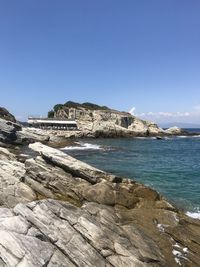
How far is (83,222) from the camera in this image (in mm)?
21031

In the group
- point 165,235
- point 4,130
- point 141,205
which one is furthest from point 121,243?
point 4,130

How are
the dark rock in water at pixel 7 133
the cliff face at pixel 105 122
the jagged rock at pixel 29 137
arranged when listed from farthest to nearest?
the cliff face at pixel 105 122, the jagged rock at pixel 29 137, the dark rock in water at pixel 7 133

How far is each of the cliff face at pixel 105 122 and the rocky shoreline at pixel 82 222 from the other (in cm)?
10731

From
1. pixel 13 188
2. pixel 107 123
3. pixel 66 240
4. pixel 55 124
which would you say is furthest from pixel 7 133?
pixel 66 240

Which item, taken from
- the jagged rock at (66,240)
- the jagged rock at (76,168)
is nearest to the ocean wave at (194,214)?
the jagged rock at (76,168)

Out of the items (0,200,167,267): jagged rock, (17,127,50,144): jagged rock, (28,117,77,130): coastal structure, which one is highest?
(28,117,77,130): coastal structure

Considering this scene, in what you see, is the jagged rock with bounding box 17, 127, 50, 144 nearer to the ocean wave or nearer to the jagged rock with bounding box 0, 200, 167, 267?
the ocean wave

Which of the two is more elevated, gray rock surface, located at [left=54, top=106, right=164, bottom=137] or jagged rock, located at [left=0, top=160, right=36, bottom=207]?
gray rock surface, located at [left=54, top=106, right=164, bottom=137]

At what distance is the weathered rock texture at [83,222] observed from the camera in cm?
1800

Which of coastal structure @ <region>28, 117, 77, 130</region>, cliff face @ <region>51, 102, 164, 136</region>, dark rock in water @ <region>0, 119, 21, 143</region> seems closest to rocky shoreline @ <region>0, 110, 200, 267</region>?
dark rock in water @ <region>0, 119, 21, 143</region>

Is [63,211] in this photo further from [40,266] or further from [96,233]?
[40,266]

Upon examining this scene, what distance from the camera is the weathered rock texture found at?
1800 centimetres

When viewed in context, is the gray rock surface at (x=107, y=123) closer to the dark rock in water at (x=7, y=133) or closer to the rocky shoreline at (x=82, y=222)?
the dark rock in water at (x=7, y=133)

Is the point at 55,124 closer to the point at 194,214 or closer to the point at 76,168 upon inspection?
the point at 76,168
